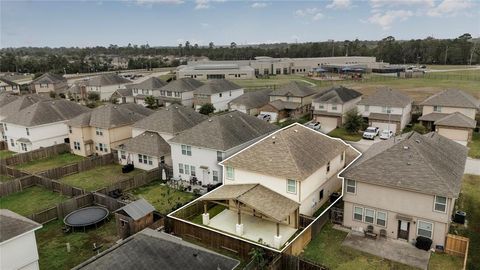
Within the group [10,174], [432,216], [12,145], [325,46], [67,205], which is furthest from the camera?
[325,46]

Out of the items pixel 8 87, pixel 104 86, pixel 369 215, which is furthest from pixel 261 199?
pixel 8 87

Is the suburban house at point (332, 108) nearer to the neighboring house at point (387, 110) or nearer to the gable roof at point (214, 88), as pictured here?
the neighboring house at point (387, 110)

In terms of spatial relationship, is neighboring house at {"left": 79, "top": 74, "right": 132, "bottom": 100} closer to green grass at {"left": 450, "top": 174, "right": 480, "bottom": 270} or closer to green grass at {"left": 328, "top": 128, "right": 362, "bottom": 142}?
green grass at {"left": 328, "top": 128, "right": 362, "bottom": 142}

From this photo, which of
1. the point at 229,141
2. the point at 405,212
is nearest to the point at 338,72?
the point at 229,141

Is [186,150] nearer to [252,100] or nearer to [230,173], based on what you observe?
[230,173]

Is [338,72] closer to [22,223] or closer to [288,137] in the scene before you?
[288,137]

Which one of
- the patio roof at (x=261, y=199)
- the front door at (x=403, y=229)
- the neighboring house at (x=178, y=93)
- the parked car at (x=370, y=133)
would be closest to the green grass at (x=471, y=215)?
the front door at (x=403, y=229)
